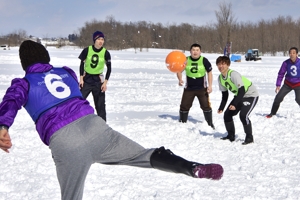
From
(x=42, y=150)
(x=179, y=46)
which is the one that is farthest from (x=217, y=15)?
(x=42, y=150)

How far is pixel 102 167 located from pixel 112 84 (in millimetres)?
11072

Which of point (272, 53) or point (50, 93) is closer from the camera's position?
point (50, 93)

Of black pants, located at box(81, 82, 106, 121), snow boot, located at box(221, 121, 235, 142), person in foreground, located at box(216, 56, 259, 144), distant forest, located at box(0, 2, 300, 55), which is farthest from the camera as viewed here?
distant forest, located at box(0, 2, 300, 55)

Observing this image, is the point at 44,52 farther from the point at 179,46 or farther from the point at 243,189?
the point at 179,46

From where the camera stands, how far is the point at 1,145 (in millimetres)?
2297

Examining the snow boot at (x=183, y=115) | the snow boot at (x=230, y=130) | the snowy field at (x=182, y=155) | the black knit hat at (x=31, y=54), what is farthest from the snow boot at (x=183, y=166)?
the snow boot at (x=183, y=115)

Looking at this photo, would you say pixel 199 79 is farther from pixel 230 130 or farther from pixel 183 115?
pixel 230 130

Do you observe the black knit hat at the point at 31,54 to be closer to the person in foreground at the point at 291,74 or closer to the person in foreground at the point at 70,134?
the person in foreground at the point at 70,134

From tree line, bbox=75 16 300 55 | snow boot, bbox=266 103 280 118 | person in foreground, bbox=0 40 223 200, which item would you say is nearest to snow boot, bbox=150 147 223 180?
person in foreground, bbox=0 40 223 200

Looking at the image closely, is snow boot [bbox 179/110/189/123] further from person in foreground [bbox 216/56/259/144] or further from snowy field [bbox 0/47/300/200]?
person in foreground [bbox 216/56/259/144]

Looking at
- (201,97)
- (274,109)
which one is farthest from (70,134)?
(274,109)

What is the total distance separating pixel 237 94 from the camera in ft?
19.3

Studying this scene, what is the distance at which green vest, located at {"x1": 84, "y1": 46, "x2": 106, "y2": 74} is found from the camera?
6941mm

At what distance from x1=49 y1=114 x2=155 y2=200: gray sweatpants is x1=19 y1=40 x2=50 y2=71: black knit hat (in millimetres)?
593
